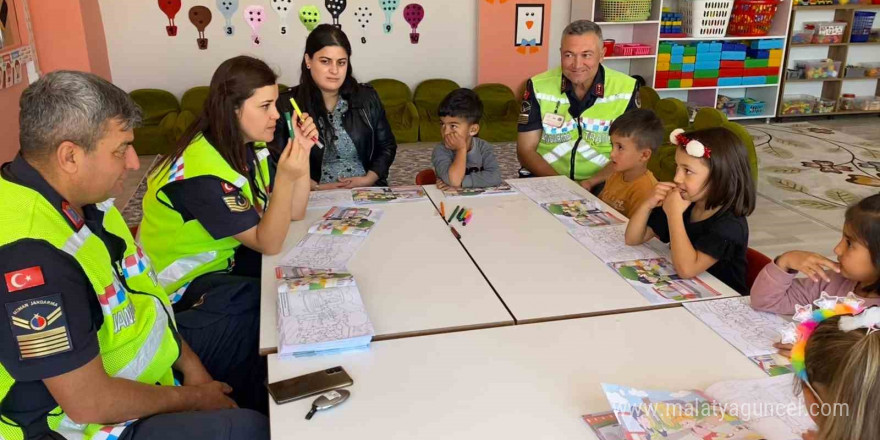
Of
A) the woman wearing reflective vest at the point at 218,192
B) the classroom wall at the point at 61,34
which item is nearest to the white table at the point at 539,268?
the woman wearing reflective vest at the point at 218,192

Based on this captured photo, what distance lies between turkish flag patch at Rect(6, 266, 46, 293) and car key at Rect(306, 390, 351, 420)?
0.54m

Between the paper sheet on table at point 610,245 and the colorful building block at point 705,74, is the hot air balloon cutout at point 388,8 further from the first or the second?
the paper sheet on table at point 610,245

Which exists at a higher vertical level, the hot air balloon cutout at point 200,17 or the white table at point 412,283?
the hot air balloon cutout at point 200,17

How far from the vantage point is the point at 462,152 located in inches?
116

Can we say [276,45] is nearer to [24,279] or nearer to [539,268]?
[539,268]

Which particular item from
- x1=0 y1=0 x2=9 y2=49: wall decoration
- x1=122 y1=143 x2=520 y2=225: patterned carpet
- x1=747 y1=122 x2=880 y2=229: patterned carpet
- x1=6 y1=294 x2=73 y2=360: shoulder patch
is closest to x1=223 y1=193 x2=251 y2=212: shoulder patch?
x1=6 y1=294 x2=73 y2=360: shoulder patch

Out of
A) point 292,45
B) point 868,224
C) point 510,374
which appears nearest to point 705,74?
point 292,45

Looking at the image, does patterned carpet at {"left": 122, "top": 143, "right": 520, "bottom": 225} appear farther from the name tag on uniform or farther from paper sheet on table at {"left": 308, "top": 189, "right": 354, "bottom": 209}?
paper sheet on table at {"left": 308, "top": 189, "right": 354, "bottom": 209}

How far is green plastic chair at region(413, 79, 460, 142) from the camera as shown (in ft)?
21.3

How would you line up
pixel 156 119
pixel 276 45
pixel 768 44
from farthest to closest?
pixel 768 44 → pixel 276 45 → pixel 156 119

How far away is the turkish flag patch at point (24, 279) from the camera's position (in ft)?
3.83

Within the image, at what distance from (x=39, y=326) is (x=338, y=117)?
2.13m

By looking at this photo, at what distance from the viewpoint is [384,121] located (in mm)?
3357

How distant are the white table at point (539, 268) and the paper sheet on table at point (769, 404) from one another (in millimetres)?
399
